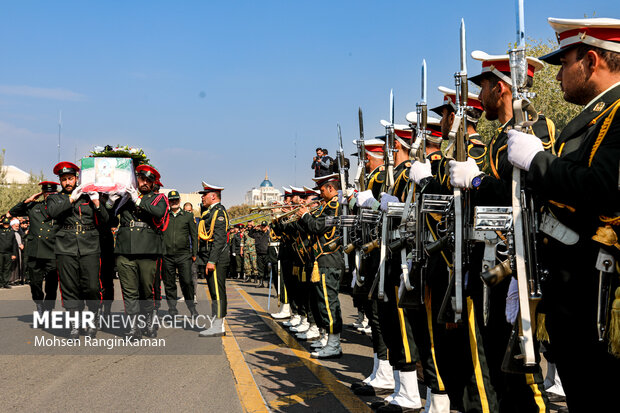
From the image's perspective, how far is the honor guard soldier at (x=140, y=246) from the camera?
28.2 ft

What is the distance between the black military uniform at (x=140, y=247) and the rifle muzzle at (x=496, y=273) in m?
6.49

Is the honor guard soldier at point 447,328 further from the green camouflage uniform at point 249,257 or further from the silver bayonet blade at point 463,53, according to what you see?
the green camouflage uniform at point 249,257

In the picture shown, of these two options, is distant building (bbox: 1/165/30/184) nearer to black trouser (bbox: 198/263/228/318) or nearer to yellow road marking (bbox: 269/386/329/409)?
black trouser (bbox: 198/263/228/318)

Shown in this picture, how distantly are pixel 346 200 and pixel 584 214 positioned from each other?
4319 millimetres

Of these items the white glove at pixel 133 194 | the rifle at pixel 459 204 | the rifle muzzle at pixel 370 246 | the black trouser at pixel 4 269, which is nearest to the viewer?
the rifle at pixel 459 204

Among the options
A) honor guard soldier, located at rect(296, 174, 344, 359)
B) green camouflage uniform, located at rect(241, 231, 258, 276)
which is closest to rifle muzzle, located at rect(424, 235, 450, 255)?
honor guard soldier, located at rect(296, 174, 344, 359)

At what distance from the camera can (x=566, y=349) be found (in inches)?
Answer: 99.7

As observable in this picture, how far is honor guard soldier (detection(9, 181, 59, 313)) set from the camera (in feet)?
31.7

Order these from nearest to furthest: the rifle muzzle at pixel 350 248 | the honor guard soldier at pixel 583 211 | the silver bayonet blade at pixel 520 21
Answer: the honor guard soldier at pixel 583 211
the silver bayonet blade at pixel 520 21
the rifle muzzle at pixel 350 248

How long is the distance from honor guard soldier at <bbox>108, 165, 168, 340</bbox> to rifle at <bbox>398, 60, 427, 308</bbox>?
16.5ft

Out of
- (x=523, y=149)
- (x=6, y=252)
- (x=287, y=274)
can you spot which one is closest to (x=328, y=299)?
Answer: (x=287, y=274)

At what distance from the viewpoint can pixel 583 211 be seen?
2.47m

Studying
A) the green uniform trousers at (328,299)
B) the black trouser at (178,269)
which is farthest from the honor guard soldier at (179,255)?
the green uniform trousers at (328,299)

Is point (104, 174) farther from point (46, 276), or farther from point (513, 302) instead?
point (513, 302)
